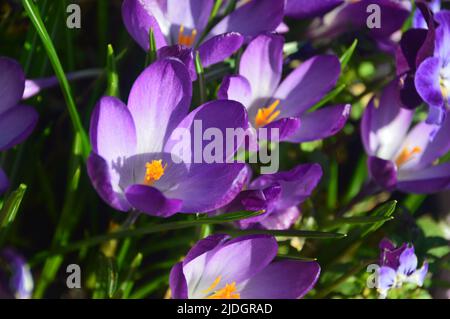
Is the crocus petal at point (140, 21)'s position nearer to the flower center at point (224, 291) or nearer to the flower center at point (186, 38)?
the flower center at point (186, 38)

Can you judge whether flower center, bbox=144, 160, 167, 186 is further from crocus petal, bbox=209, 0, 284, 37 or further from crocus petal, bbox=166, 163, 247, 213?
crocus petal, bbox=209, 0, 284, 37

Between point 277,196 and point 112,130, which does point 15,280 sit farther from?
point 277,196

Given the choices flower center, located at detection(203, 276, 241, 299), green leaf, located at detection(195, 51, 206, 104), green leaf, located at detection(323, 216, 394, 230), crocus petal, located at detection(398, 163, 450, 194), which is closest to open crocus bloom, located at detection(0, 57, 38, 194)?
green leaf, located at detection(195, 51, 206, 104)

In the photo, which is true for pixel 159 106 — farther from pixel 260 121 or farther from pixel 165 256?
pixel 165 256

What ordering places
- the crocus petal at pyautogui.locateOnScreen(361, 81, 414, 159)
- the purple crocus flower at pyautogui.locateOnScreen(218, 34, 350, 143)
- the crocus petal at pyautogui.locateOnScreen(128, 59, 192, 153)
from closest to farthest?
the crocus petal at pyautogui.locateOnScreen(128, 59, 192, 153) → the purple crocus flower at pyautogui.locateOnScreen(218, 34, 350, 143) → the crocus petal at pyautogui.locateOnScreen(361, 81, 414, 159)

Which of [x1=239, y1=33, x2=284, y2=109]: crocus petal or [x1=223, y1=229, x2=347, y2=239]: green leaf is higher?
[x1=239, y1=33, x2=284, y2=109]: crocus petal
